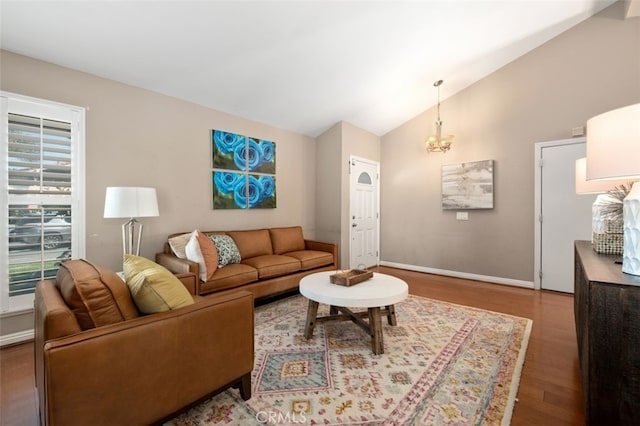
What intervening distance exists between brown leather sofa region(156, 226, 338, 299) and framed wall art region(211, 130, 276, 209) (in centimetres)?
46

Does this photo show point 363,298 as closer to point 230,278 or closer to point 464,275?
point 230,278

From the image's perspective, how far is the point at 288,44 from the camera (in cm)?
278

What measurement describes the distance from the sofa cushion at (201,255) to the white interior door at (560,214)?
4237 mm

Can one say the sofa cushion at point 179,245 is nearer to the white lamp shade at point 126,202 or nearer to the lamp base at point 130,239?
the lamp base at point 130,239

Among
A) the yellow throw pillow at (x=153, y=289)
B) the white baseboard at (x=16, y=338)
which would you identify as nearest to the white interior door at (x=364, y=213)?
the yellow throw pillow at (x=153, y=289)

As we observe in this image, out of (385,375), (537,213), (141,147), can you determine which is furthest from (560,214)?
(141,147)

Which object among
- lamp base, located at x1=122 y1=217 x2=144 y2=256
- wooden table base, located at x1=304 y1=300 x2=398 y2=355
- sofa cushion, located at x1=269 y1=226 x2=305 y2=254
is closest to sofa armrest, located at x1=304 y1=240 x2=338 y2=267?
sofa cushion, located at x1=269 y1=226 x2=305 y2=254

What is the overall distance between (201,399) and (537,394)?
1946mm

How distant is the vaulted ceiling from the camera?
86.0 inches

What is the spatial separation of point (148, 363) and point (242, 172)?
2968mm

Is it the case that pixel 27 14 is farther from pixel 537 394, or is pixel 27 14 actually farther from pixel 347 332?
pixel 537 394

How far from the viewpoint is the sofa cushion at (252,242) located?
3533 mm

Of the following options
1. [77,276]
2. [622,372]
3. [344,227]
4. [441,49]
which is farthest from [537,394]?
[441,49]

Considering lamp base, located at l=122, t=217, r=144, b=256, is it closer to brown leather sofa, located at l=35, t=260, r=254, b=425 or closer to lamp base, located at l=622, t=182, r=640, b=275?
brown leather sofa, located at l=35, t=260, r=254, b=425
